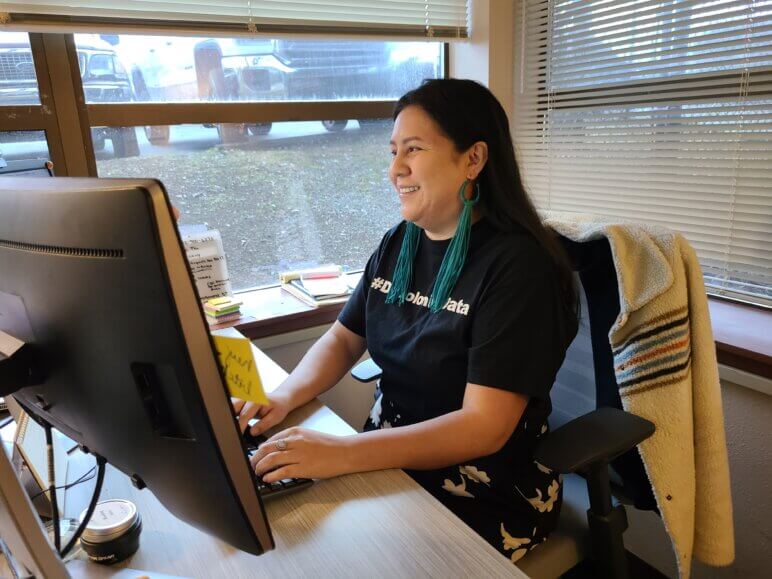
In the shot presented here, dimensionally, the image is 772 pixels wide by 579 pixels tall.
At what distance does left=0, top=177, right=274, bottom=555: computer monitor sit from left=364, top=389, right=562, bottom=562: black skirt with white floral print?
583 millimetres

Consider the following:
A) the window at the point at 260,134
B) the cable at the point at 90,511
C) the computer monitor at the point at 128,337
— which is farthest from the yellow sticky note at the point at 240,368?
the window at the point at 260,134

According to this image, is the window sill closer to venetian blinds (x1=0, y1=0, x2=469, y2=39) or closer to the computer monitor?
venetian blinds (x1=0, y1=0, x2=469, y2=39)

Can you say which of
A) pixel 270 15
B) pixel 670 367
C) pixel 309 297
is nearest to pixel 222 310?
pixel 309 297

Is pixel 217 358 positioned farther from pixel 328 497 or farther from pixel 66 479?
pixel 66 479

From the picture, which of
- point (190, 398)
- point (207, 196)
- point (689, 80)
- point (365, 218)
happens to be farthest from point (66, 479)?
point (689, 80)

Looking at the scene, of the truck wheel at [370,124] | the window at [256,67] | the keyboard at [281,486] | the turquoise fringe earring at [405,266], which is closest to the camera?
the keyboard at [281,486]

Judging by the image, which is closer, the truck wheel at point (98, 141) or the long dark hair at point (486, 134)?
the long dark hair at point (486, 134)

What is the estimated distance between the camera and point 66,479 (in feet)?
3.11

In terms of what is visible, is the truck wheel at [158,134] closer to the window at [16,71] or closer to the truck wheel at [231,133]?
the truck wheel at [231,133]

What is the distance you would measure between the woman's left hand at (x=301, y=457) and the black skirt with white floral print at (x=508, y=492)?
273 mm

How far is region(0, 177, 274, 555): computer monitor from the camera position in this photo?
456 millimetres

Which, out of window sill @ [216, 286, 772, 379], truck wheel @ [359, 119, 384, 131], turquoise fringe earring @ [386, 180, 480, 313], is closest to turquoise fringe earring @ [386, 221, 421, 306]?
turquoise fringe earring @ [386, 180, 480, 313]

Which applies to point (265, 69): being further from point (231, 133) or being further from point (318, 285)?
point (318, 285)

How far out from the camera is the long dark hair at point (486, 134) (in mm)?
1215
